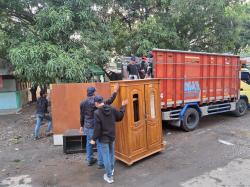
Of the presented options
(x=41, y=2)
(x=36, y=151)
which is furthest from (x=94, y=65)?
(x=36, y=151)

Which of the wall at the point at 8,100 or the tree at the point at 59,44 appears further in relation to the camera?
the wall at the point at 8,100

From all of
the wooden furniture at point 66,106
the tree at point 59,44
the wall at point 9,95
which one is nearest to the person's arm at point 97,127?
the wooden furniture at point 66,106

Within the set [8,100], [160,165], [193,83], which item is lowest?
[160,165]

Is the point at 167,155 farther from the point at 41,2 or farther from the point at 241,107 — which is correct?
the point at 41,2

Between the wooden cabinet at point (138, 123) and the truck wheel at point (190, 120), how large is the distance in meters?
2.21

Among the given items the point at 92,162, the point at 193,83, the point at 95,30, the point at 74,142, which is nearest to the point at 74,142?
the point at 74,142

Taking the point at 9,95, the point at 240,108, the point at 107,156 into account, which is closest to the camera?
the point at 107,156

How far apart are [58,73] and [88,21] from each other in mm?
2785

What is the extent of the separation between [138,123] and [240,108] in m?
6.77

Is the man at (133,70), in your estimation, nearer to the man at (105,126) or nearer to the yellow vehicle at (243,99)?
the man at (105,126)

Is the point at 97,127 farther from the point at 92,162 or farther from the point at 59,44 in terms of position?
the point at 59,44

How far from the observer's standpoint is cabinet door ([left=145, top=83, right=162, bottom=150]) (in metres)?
6.02

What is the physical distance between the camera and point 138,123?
577cm

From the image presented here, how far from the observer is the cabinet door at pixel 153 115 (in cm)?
602
